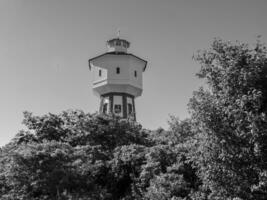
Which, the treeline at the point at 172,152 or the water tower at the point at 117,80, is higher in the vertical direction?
the water tower at the point at 117,80

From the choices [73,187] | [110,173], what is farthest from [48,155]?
[110,173]

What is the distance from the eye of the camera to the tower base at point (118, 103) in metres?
32.2

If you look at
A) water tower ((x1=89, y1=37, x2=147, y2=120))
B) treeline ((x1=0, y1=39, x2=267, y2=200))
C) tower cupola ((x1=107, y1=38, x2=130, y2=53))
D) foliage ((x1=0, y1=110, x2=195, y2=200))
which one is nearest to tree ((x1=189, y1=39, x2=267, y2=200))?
treeline ((x1=0, y1=39, x2=267, y2=200))

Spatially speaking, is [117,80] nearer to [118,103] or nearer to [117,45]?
[118,103]

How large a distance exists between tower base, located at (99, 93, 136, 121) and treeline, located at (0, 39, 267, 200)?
9.92m

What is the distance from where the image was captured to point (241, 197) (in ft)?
25.5

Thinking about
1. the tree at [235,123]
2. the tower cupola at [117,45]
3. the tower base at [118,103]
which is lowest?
the tree at [235,123]

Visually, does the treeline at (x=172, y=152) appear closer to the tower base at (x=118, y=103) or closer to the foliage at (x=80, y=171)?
the foliage at (x=80, y=171)

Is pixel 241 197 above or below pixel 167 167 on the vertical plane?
below

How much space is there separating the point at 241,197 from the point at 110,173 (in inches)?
369

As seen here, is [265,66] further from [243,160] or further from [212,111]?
[243,160]

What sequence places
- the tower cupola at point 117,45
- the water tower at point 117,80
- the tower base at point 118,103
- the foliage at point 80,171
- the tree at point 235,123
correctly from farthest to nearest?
the tower cupola at point 117,45 < the tower base at point 118,103 < the water tower at point 117,80 < the foliage at point 80,171 < the tree at point 235,123

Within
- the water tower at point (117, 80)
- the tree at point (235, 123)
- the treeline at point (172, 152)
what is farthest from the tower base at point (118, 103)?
the tree at point (235, 123)

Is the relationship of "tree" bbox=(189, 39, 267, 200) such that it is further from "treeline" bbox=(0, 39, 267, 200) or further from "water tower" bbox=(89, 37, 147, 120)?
"water tower" bbox=(89, 37, 147, 120)
